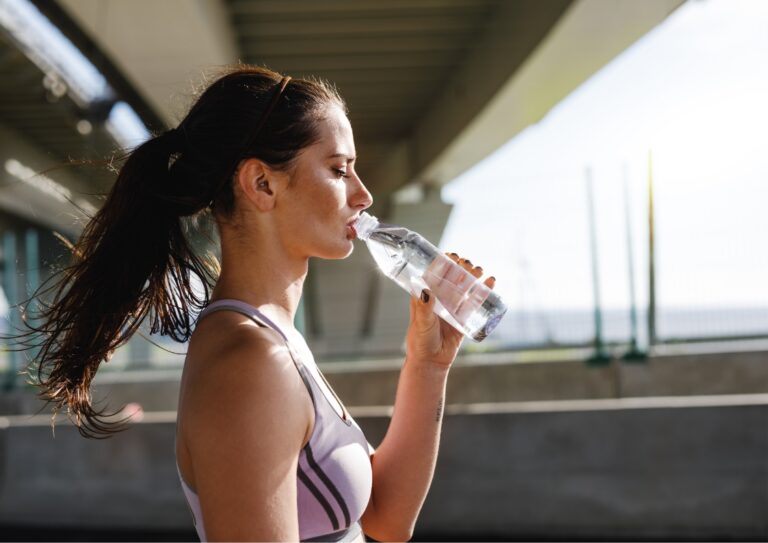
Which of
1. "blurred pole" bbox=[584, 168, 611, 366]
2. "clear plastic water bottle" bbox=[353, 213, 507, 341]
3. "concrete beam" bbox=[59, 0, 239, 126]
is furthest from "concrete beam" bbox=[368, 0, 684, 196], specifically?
"clear plastic water bottle" bbox=[353, 213, 507, 341]

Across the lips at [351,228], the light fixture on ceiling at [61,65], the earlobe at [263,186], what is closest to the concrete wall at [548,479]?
the lips at [351,228]

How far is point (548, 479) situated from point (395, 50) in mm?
8598

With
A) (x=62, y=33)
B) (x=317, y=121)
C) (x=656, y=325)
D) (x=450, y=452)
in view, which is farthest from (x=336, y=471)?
(x=62, y=33)

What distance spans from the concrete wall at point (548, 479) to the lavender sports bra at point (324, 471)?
4.15 metres

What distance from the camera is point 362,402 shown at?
8.90 meters

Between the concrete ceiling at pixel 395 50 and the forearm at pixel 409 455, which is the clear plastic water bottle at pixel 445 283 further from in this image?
the concrete ceiling at pixel 395 50

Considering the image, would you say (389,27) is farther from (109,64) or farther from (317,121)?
(317,121)

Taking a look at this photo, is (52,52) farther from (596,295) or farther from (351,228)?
(351,228)

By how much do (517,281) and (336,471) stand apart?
24.2 feet

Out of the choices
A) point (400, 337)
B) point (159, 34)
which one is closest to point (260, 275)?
point (159, 34)

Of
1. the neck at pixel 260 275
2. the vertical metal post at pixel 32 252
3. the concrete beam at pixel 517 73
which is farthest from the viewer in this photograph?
the vertical metal post at pixel 32 252

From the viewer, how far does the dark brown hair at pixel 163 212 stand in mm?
1571

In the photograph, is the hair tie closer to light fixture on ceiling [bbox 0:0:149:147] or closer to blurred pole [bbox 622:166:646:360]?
blurred pole [bbox 622:166:646:360]

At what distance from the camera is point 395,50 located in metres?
12.4
